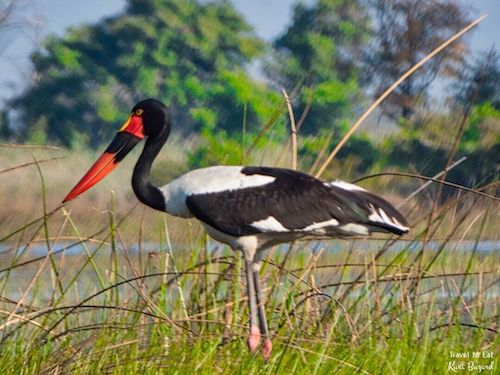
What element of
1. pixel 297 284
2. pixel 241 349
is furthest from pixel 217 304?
pixel 241 349

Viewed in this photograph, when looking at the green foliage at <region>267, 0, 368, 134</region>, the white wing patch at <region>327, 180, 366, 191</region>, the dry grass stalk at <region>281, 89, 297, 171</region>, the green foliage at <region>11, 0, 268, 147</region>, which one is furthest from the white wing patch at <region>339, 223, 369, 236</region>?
the green foliage at <region>267, 0, 368, 134</region>

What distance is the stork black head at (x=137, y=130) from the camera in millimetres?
5207

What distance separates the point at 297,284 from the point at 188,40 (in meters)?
19.9

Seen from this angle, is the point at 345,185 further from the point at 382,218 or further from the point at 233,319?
the point at 233,319

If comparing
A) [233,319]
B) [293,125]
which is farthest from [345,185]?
[233,319]

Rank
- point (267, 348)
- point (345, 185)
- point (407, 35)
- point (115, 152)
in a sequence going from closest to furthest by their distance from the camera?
point (267, 348) < point (345, 185) < point (115, 152) < point (407, 35)

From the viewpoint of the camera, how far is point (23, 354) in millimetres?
3807

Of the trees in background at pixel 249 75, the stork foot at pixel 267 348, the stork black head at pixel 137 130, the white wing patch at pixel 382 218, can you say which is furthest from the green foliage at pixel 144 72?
the stork foot at pixel 267 348

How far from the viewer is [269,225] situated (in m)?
4.72

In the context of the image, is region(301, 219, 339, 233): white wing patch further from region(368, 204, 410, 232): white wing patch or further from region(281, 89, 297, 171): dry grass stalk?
region(281, 89, 297, 171): dry grass stalk

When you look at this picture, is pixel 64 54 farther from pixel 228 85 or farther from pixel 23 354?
pixel 23 354

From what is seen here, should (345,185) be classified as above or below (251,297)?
above

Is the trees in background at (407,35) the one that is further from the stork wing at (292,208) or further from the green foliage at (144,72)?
the stork wing at (292,208)

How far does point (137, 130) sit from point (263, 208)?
30.5 inches
